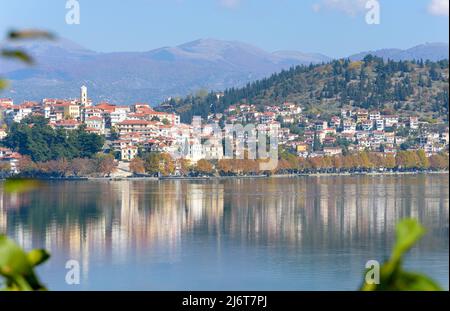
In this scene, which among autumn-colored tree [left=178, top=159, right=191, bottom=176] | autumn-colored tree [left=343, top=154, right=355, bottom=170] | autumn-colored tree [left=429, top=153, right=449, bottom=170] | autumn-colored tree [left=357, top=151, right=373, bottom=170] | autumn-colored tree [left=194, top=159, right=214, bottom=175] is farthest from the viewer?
autumn-colored tree [left=429, top=153, right=449, bottom=170]

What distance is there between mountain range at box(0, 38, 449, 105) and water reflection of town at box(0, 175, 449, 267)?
18172mm

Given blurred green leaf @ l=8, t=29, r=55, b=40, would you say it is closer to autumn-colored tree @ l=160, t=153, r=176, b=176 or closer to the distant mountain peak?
autumn-colored tree @ l=160, t=153, r=176, b=176

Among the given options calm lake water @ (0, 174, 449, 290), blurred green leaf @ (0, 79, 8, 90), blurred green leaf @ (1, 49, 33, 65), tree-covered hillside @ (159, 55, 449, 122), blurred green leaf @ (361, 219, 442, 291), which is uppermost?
tree-covered hillside @ (159, 55, 449, 122)

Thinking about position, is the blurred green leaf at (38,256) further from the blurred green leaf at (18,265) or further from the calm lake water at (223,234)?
the calm lake water at (223,234)

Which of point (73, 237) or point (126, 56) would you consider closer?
point (73, 237)

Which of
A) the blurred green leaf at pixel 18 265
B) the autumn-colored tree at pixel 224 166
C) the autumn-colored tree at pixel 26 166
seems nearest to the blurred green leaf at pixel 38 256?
the blurred green leaf at pixel 18 265

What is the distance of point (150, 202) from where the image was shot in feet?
55.5

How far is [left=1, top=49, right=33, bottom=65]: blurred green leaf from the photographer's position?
279 millimetres

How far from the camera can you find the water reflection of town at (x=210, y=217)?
10516mm

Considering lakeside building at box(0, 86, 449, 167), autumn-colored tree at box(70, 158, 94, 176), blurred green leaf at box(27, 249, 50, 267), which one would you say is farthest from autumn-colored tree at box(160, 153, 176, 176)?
blurred green leaf at box(27, 249, 50, 267)

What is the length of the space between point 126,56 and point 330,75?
78.6ft

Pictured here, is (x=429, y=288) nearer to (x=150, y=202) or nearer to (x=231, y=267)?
(x=231, y=267)

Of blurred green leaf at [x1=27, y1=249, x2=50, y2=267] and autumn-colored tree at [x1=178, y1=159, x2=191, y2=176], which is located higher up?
blurred green leaf at [x1=27, y1=249, x2=50, y2=267]

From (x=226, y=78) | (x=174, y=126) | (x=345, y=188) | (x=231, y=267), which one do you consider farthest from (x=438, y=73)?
(x=231, y=267)
